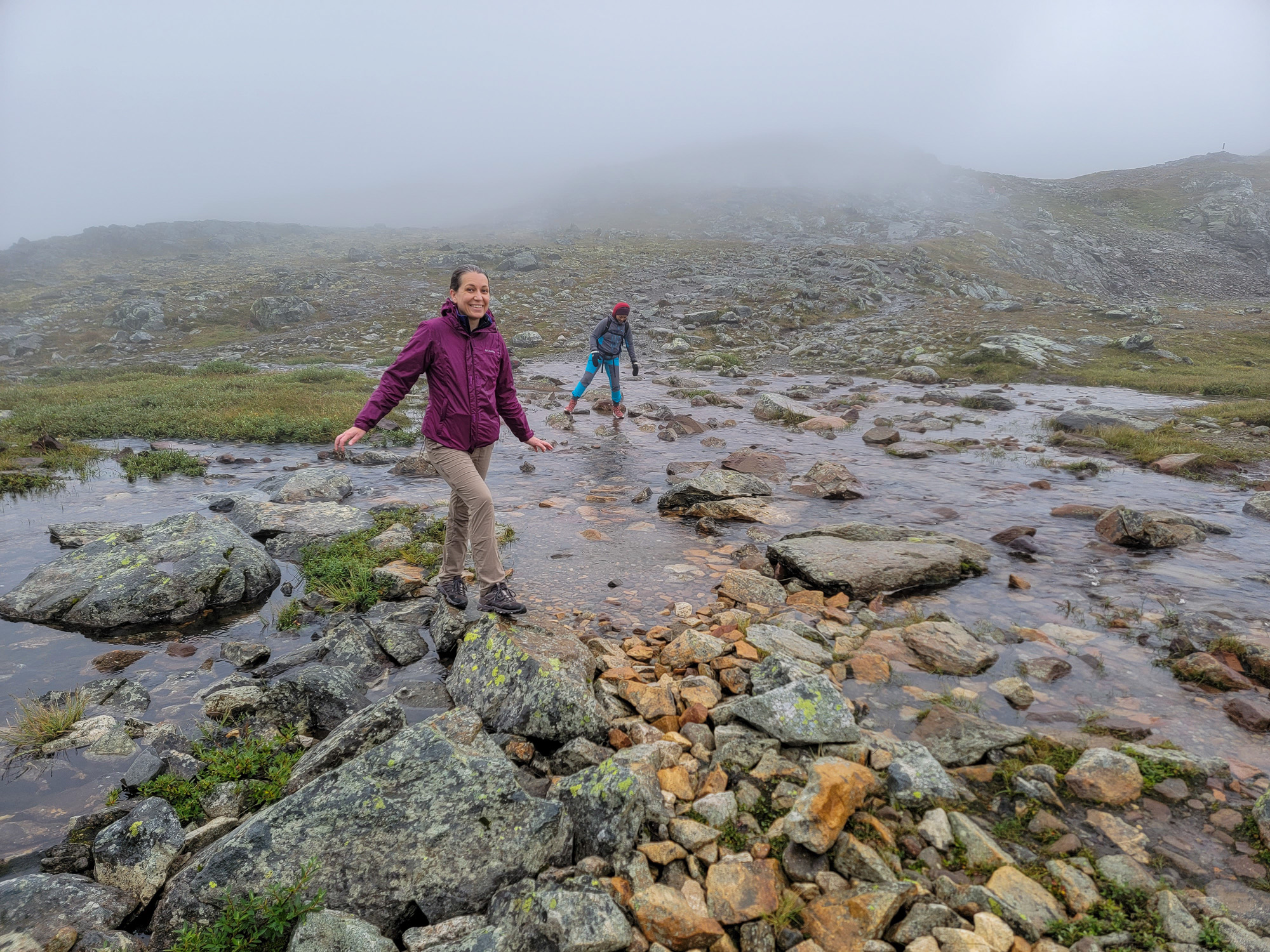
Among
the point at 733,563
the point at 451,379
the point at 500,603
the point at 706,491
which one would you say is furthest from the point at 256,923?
the point at 706,491

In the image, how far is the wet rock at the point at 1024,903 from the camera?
11.5 feet

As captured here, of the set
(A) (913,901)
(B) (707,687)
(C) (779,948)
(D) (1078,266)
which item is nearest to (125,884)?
(C) (779,948)

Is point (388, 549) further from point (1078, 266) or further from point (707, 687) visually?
point (1078, 266)

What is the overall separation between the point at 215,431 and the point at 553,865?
18538mm

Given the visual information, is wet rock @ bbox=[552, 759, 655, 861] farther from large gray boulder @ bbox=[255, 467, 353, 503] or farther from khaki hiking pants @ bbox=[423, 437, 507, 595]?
large gray boulder @ bbox=[255, 467, 353, 503]

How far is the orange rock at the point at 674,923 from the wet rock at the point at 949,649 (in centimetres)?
400

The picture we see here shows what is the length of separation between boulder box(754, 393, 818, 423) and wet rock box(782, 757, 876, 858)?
16.6 m

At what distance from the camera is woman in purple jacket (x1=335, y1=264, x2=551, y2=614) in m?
6.52

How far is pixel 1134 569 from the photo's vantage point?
884cm

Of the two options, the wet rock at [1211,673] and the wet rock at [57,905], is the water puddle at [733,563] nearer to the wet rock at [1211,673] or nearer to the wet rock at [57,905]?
the wet rock at [1211,673]

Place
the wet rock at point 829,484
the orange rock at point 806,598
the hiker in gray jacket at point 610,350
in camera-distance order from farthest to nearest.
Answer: the hiker in gray jacket at point 610,350 → the wet rock at point 829,484 → the orange rock at point 806,598

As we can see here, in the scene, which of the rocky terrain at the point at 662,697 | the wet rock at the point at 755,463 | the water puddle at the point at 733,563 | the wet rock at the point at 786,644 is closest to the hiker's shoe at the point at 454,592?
the rocky terrain at the point at 662,697

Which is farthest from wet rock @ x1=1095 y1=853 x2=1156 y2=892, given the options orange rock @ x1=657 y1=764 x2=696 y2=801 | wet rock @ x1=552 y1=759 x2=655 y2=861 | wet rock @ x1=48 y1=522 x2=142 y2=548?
wet rock @ x1=48 y1=522 x2=142 y2=548

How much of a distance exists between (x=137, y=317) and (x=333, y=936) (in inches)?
2108
